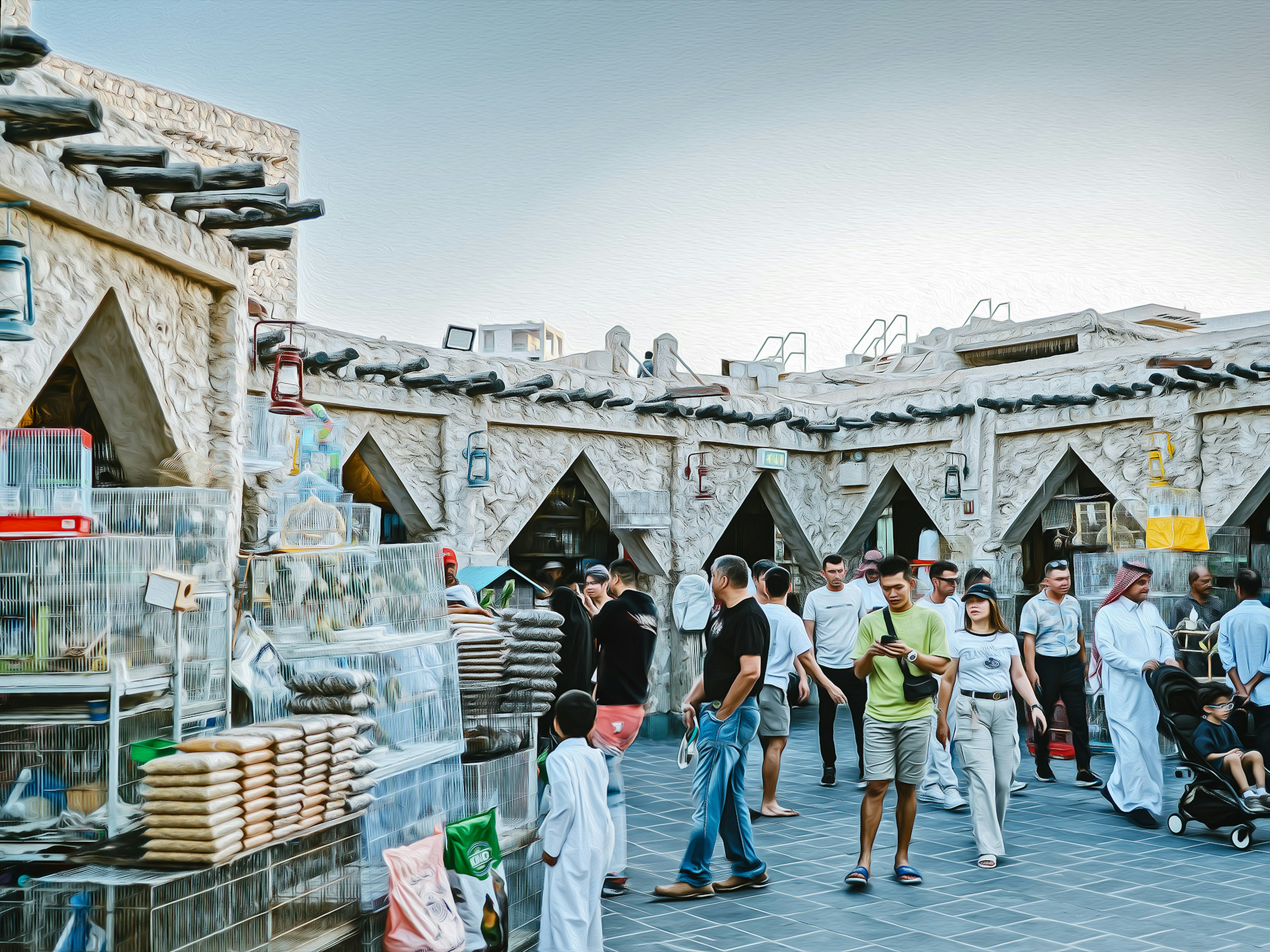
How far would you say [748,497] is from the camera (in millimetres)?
17328

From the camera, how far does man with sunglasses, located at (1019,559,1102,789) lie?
914 centimetres

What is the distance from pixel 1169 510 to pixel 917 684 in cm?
637

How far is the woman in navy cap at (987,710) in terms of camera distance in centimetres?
672

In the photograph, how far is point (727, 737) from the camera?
6184 mm

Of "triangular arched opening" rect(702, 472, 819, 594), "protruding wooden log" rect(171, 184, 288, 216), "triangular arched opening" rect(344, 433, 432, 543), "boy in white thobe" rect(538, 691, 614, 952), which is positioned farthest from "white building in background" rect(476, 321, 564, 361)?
"boy in white thobe" rect(538, 691, 614, 952)

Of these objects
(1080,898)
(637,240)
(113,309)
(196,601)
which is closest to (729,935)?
(1080,898)

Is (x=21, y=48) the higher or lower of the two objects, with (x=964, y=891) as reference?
higher

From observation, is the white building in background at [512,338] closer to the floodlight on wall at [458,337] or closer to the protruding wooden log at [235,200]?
the floodlight on wall at [458,337]

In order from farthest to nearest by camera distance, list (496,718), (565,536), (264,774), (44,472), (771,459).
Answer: (565,536) → (771,459) → (496,718) → (44,472) → (264,774)

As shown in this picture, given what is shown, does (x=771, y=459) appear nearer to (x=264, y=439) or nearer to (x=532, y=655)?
(x=264, y=439)

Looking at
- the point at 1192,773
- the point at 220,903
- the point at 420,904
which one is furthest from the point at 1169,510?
the point at 220,903

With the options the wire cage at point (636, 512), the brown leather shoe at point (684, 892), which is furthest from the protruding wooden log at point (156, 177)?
the wire cage at point (636, 512)

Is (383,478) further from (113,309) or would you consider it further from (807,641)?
(113,309)

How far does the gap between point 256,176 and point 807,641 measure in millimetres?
5409
